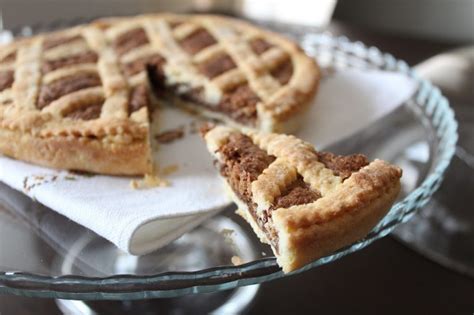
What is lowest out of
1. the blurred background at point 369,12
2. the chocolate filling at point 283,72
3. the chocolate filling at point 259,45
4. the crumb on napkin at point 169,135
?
the blurred background at point 369,12

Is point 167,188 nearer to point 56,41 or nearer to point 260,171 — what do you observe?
point 260,171

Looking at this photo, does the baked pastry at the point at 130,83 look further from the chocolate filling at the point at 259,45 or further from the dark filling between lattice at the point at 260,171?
the dark filling between lattice at the point at 260,171

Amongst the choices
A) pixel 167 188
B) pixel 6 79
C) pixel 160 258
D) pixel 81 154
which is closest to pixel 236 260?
pixel 160 258

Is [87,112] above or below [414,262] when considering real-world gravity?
above

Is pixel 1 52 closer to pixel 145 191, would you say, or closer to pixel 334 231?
pixel 145 191

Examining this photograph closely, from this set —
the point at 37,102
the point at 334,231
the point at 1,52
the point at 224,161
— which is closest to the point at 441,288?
the point at 334,231

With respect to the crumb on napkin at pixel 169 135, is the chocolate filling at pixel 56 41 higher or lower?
higher

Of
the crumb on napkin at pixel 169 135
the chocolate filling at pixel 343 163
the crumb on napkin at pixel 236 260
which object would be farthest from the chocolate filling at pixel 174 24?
the crumb on napkin at pixel 236 260
